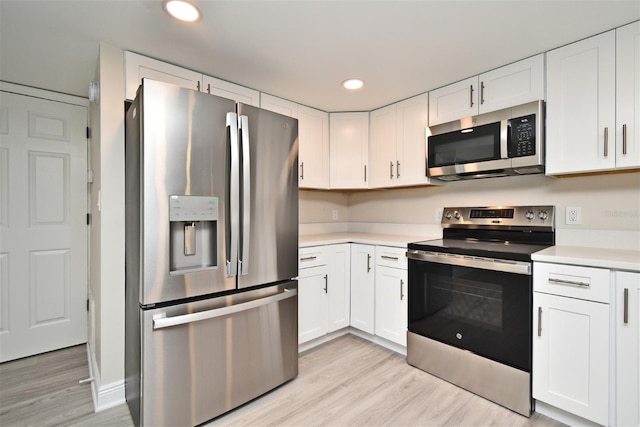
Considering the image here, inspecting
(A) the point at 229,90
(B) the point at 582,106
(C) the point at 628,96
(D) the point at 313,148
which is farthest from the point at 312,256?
(C) the point at 628,96

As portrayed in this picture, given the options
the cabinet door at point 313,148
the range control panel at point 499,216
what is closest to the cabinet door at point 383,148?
the cabinet door at point 313,148

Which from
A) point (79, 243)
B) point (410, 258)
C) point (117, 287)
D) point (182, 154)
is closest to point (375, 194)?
point (410, 258)

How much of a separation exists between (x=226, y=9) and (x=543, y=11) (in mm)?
1590

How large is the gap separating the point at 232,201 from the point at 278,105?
52.6 inches

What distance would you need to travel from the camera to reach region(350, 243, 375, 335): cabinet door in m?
2.63

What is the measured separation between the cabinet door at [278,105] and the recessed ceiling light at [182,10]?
101 cm

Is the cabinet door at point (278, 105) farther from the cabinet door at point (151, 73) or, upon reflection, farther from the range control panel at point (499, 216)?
the range control panel at point (499, 216)

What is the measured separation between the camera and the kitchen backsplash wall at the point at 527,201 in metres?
1.89

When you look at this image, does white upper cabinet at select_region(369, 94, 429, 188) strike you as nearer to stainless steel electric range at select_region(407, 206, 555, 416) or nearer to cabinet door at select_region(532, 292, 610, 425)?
stainless steel electric range at select_region(407, 206, 555, 416)

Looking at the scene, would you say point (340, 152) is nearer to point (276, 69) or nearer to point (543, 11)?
point (276, 69)

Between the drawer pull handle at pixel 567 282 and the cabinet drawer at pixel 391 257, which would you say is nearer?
the drawer pull handle at pixel 567 282

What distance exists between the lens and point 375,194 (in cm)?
342

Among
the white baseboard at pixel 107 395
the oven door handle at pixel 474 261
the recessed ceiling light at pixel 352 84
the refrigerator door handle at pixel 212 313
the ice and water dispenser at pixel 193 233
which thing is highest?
the recessed ceiling light at pixel 352 84

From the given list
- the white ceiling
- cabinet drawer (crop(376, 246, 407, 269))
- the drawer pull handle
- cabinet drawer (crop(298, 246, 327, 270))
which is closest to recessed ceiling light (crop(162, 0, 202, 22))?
the white ceiling
